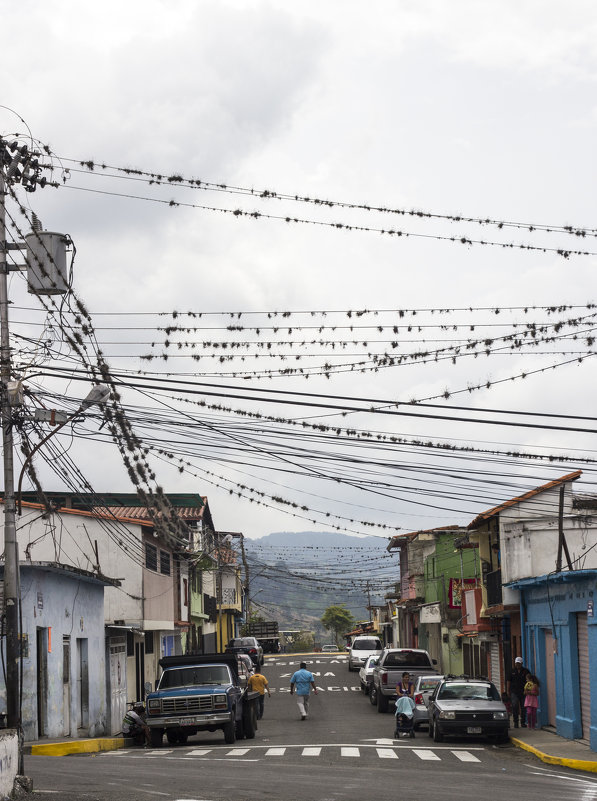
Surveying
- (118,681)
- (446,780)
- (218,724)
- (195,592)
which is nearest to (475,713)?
(218,724)

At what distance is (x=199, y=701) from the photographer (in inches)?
1028

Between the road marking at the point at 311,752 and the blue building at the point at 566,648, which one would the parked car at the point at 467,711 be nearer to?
the blue building at the point at 566,648

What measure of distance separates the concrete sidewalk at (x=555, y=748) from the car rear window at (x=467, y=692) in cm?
114

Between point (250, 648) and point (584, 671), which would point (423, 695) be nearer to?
point (584, 671)

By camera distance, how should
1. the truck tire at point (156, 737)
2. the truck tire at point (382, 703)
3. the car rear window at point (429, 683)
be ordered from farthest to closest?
the truck tire at point (382, 703)
the car rear window at point (429, 683)
the truck tire at point (156, 737)

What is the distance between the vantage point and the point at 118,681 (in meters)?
37.6

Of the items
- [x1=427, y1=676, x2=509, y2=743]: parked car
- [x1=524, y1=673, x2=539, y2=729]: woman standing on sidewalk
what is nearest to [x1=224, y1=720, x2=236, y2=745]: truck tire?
[x1=427, y1=676, x2=509, y2=743]: parked car

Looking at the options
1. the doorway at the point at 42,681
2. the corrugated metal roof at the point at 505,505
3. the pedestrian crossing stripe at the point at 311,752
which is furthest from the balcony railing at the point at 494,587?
the doorway at the point at 42,681

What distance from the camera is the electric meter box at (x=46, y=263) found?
20047 mm

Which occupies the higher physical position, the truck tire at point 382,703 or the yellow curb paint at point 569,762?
the yellow curb paint at point 569,762

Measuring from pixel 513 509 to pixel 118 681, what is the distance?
14904mm

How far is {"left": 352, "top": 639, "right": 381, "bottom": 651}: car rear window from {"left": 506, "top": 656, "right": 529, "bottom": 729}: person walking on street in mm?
30497

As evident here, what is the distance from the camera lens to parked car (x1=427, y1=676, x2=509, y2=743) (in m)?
26.1

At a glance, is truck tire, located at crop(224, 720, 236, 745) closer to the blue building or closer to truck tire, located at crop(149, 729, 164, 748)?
truck tire, located at crop(149, 729, 164, 748)
